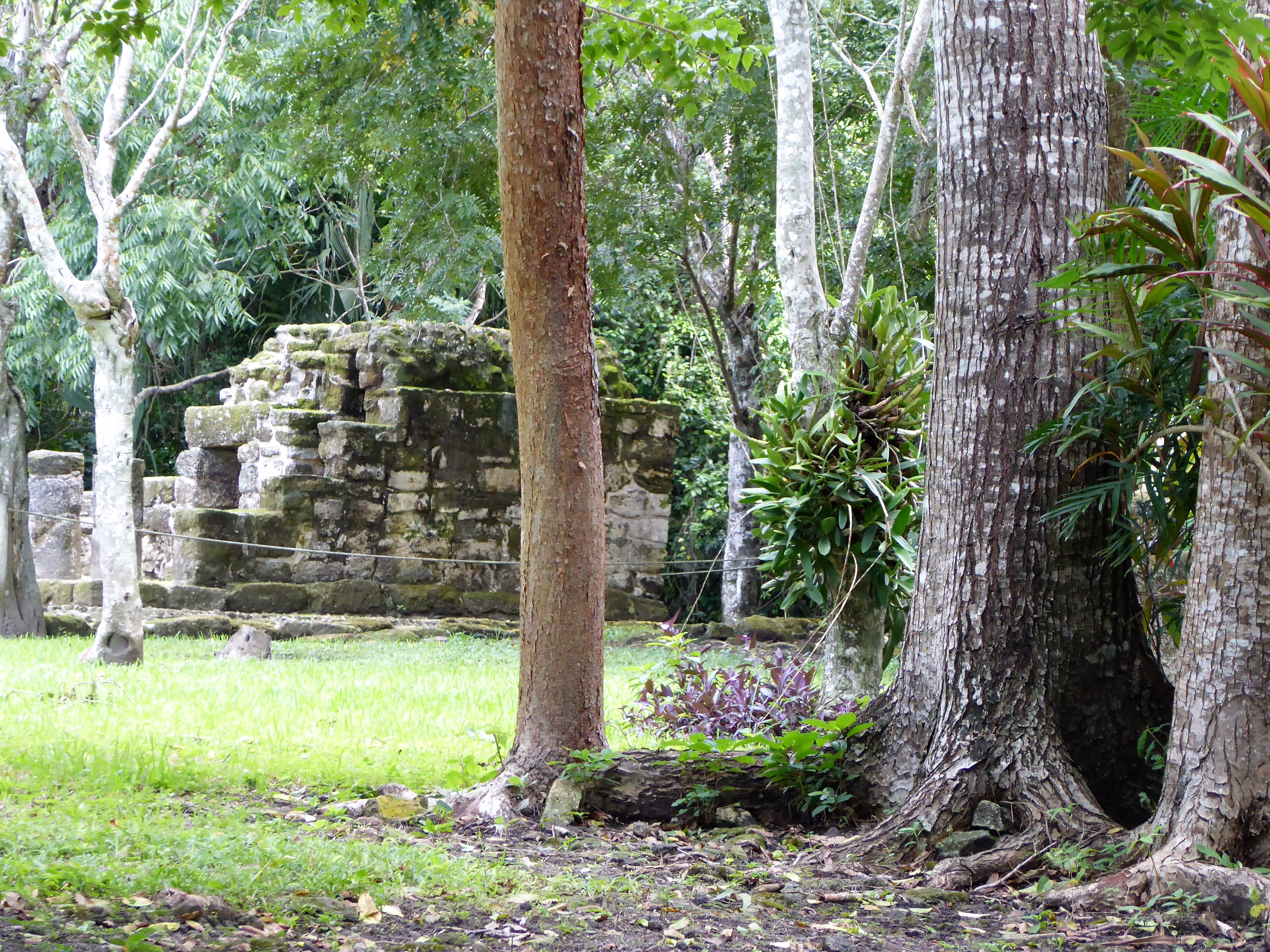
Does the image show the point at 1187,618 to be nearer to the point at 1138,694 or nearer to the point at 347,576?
the point at 1138,694

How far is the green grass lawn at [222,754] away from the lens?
2865 mm

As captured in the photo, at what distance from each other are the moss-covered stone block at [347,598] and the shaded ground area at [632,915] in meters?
6.94

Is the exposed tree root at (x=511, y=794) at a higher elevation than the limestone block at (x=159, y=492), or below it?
below

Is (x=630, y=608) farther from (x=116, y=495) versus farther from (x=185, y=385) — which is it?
(x=185, y=385)

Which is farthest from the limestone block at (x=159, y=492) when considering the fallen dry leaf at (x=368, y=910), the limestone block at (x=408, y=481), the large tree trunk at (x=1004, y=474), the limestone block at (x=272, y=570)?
the large tree trunk at (x=1004, y=474)

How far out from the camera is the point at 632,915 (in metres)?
2.79

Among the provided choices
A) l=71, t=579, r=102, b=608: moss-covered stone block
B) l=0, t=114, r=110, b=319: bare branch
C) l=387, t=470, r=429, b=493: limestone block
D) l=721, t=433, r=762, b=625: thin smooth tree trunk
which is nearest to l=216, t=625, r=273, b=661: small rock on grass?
l=71, t=579, r=102, b=608: moss-covered stone block

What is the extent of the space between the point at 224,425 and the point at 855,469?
8091 mm

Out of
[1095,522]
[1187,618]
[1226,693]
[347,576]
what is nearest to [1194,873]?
[1226,693]

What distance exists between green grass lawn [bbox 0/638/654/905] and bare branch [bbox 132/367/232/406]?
753 centimetres

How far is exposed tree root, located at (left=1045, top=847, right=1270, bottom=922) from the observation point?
8.16 feet

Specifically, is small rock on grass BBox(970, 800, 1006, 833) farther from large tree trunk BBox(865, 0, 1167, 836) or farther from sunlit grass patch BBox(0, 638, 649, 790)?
sunlit grass patch BBox(0, 638, 649, 790)

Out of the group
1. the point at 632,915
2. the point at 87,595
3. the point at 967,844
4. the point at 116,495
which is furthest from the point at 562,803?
the point at 87,595

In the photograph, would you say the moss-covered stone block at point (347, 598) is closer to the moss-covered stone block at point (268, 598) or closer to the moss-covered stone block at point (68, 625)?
the moss-covered stone block at point (268, 598)
